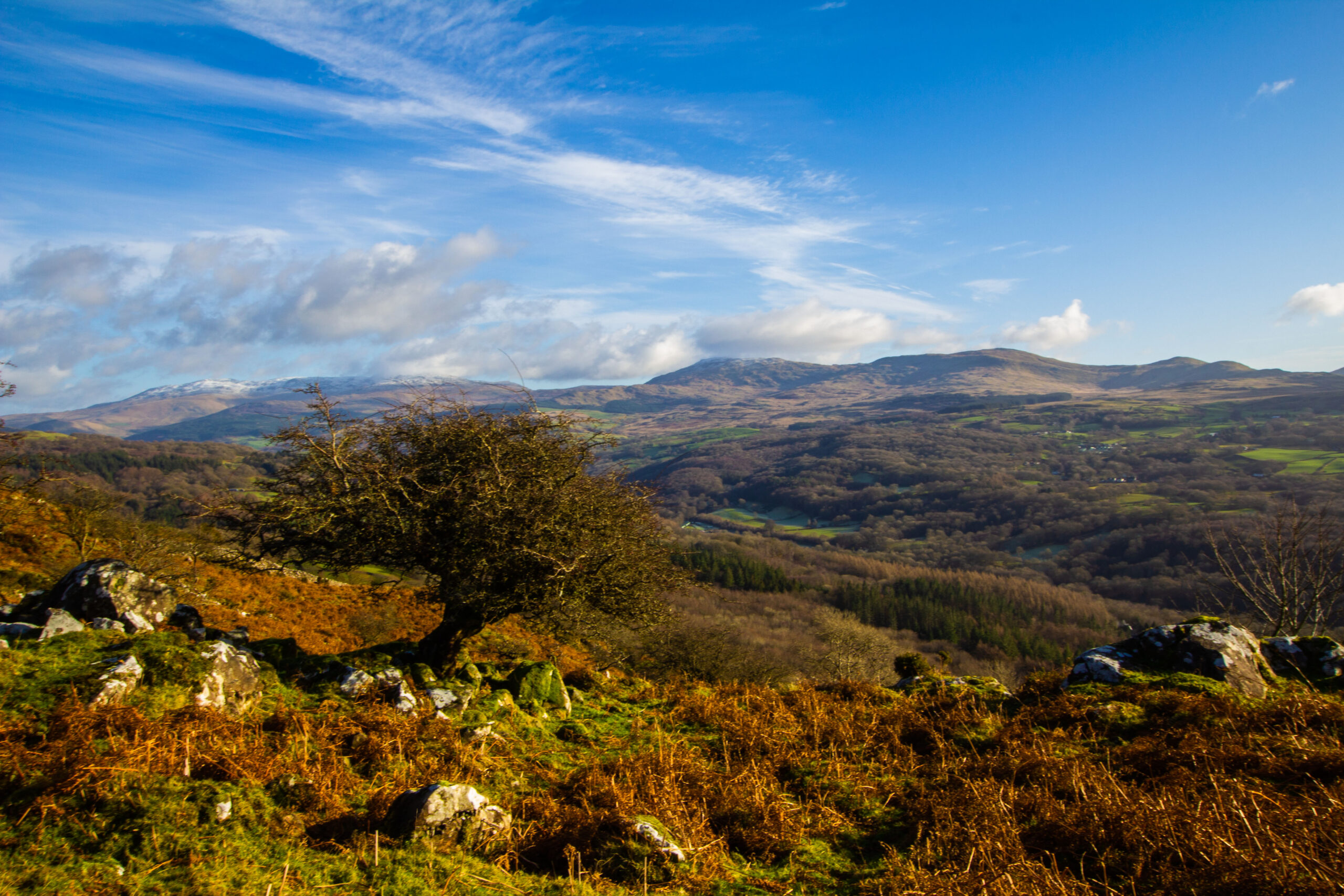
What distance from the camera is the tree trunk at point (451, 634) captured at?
1158cm

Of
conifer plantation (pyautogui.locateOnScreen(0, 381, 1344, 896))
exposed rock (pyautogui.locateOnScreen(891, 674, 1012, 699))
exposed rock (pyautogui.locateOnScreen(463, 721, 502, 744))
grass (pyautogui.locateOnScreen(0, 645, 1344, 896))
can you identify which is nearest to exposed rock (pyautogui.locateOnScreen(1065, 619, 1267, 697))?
conifer plantation (pyautogui.locateOnScreen(0, 381, 1344, 896))

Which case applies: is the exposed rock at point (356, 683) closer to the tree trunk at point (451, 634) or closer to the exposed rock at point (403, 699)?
the exposed rock at point (403, 699)

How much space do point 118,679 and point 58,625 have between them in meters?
2.96

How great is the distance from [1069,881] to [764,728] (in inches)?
209

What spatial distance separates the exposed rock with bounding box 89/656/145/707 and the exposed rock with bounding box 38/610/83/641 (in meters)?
1.95

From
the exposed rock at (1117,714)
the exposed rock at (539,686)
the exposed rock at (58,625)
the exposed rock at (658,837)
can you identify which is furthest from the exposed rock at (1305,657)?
the exposed rock at (58,625)

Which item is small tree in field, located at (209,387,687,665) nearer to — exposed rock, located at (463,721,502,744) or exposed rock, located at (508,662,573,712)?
exposed rock, located at (508,662,573,712)

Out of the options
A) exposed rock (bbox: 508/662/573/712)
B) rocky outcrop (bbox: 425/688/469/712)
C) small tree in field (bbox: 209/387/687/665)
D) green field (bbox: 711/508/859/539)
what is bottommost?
green field (bbox: 711/508/859/539)

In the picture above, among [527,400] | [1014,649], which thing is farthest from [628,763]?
[1014,649]

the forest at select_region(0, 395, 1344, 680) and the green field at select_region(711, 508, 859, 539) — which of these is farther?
the green field at select_region(711, 508, 859, 539)

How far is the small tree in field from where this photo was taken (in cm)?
1038

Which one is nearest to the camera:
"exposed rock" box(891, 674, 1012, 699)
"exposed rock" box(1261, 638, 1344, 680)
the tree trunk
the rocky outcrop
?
the rocky outcrop

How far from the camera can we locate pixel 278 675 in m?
9.20

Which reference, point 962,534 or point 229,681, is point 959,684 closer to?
point 229,681
